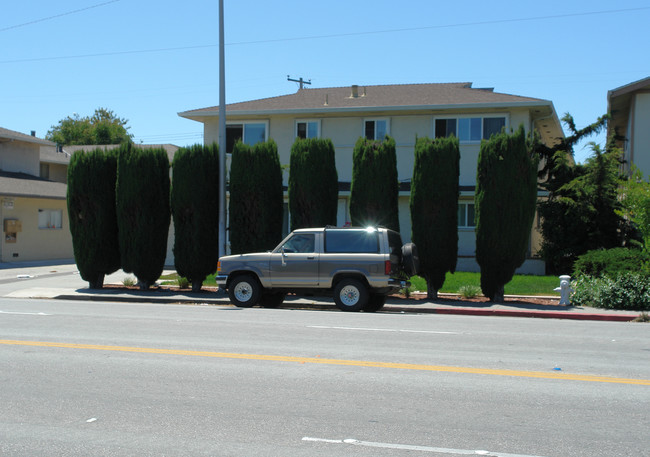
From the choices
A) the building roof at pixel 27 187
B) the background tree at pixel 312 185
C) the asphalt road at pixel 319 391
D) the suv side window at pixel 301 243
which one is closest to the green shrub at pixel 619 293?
the asphalt road at pixel 319 391

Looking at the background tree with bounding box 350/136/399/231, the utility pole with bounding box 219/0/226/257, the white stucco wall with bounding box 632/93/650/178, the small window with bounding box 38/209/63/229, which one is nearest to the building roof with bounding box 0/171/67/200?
the small window with bounding box 38/209/63/229

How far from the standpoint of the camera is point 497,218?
17.4 metres

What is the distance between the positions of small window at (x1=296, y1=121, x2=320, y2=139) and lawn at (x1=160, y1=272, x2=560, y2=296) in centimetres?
709

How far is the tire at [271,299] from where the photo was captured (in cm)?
1673

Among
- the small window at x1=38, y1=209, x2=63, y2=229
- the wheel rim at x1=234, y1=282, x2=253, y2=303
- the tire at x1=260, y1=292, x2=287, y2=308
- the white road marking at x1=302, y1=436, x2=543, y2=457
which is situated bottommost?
the tire at x1=260, y1=292, x2=287, y2=308

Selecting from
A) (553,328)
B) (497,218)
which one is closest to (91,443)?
(553,328)

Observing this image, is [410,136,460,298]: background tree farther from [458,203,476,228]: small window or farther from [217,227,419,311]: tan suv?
[458,203,476,228]: small window

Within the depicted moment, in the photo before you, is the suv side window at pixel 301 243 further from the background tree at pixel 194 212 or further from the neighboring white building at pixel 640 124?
the neighboring white building at pixel 640 124

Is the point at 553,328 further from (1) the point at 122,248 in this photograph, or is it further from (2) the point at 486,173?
(1) the point at 122,248

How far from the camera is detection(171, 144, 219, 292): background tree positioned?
64.2 ft

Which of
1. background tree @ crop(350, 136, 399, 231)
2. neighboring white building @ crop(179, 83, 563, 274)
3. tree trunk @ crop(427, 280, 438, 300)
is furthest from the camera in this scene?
neighboring white building @ crop(179, 83, 563, 274)

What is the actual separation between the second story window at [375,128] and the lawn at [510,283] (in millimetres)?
6191

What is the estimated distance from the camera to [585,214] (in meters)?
22.8

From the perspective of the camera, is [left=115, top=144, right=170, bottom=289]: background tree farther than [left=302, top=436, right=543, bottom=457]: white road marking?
Yes
